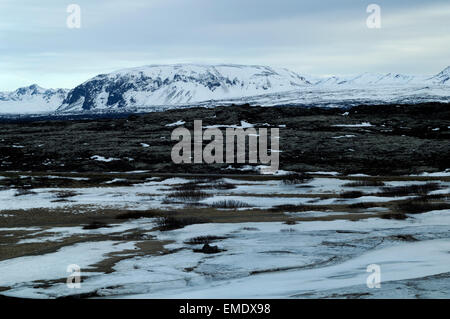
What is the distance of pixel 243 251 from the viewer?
19812mm

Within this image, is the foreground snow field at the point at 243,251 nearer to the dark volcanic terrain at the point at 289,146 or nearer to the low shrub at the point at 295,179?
the low shrub at the point at 295,179

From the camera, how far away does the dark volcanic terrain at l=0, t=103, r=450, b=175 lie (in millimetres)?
58750

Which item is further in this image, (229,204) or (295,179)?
(295,179)

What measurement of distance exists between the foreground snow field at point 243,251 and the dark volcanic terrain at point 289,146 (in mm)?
23279

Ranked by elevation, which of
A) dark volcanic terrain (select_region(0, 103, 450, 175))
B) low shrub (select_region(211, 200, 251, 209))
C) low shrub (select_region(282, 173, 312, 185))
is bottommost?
low shrub (select_region(211, 200, 251, 209))

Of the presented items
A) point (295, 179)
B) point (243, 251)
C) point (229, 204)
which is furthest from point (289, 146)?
point (243, 251)

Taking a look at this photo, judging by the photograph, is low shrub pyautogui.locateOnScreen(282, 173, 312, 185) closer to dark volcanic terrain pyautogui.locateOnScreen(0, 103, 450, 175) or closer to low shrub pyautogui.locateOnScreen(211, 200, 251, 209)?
dark volcanic terrain pyautogui.locateOnScreen(0, 103, 450, 175)

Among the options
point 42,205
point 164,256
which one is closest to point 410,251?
point 164,256

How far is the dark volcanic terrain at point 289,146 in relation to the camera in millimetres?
58750

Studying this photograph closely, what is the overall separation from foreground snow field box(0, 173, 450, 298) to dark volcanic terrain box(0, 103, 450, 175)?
23.3 m

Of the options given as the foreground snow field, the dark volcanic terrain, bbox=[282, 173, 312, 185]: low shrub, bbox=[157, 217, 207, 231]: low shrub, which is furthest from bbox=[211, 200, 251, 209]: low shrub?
the dark volcanic terrain

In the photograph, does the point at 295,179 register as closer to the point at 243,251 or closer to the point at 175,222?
the point at 175,222

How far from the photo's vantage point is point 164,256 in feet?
63.2

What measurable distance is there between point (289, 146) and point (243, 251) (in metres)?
52.1
